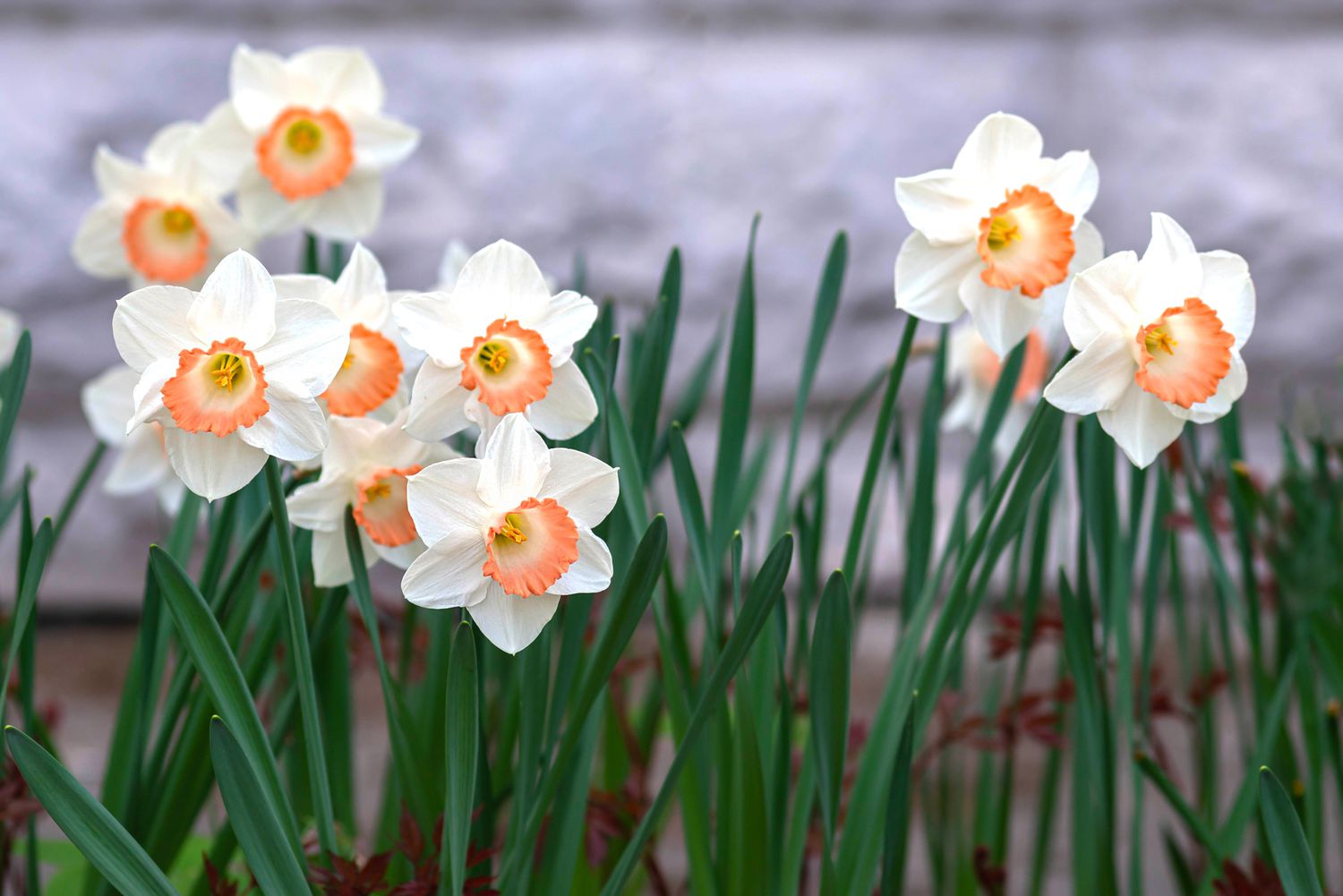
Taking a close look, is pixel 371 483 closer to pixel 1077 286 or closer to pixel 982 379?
pixel 1077 286

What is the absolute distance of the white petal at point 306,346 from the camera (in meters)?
0.39

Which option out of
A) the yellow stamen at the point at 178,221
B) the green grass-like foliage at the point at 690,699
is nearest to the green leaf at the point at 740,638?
the green grass-like foliage at the point at 690,699

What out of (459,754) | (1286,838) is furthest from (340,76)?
(1286,838)

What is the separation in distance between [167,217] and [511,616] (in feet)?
1.52

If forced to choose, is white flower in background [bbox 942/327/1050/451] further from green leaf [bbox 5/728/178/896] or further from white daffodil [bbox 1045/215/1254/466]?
green leaf [bbox 5/728/178/896]

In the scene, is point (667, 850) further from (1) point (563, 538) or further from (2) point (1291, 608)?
(1) point (563, 538)

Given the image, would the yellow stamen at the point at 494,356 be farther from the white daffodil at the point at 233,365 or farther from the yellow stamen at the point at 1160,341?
the yellow stamen at the point at 1160,341

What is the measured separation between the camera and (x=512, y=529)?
0.39 m

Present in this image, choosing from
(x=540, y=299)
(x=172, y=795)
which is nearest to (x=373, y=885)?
(x=172, y=795)

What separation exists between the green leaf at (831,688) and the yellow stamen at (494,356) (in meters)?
0.16

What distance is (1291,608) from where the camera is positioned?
2.27 ft

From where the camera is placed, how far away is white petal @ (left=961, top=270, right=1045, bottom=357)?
1.55ft

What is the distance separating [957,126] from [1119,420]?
0.82 metres

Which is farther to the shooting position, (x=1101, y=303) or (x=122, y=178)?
(x=122, y=178)
